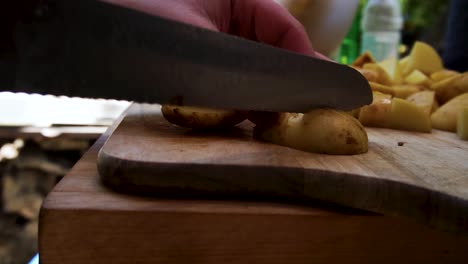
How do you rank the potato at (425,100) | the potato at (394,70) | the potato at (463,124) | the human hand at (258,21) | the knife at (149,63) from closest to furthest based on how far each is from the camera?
1. the knife at (149,63)
2. the human hand at (258,21)
3. the potato at (463,124)
4. the potato at (425,100)
5. the potato at (394,70)

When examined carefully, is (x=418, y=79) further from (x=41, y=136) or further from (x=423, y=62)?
(x=41, y=136)

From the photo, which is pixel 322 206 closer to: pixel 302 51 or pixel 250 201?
pixel 250 201

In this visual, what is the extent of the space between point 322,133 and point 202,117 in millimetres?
168

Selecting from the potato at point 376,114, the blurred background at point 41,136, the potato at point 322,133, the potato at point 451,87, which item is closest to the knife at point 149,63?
the potato at point 322,133

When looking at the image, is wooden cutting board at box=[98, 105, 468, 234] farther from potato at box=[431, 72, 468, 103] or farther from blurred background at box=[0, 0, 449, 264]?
blurred background at box=[0, 0, 449, 264]

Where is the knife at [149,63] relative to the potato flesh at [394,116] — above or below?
above

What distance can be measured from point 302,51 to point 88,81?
1.14 ft

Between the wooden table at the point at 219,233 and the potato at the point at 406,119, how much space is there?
414 millimetres

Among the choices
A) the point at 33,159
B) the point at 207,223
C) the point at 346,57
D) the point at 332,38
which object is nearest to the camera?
the point at 207,223

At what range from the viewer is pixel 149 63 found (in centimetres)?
54

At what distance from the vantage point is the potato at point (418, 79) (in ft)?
3.92

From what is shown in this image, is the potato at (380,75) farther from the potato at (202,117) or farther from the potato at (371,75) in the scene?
the potato at (202,117)

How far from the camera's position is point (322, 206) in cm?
53

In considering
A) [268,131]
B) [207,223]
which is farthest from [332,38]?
[207,223]
